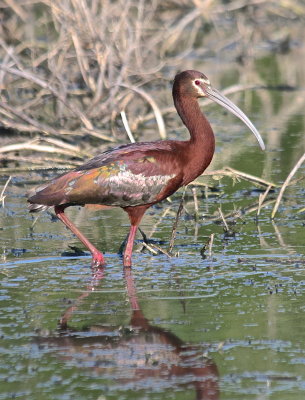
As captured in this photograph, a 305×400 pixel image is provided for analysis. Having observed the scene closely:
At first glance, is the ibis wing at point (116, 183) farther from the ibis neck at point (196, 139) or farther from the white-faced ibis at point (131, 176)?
the ibis neck at point (196, 139)

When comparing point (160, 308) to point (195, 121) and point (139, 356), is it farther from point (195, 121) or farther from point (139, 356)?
point (195, 121)

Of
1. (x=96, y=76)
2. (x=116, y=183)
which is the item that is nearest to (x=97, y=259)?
(x=116, y=183)

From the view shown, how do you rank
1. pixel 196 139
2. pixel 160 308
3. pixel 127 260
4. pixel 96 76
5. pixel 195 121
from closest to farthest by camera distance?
pixel 160 308, pixel 127 260, pixel 196 139, pixel 195 121, pixel 96 76

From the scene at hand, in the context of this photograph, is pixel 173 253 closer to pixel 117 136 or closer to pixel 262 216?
pixel 262 216

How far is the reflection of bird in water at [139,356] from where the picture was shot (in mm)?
5301

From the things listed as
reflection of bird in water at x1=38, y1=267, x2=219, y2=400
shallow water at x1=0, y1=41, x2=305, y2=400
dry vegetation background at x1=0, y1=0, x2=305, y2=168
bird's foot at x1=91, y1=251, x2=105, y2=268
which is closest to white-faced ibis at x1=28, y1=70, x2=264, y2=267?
bird's foot at x1=91, y1=251, x2=105, y2=268

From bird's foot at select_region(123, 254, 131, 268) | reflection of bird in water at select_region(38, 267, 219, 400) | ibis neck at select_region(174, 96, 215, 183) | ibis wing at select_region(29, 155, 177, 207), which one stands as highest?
ibis neck at select_region(174, 96, 215, 183)

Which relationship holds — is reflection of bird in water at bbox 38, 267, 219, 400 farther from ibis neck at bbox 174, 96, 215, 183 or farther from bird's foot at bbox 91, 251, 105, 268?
ibis neck at bbox 174, 96, 215, 183

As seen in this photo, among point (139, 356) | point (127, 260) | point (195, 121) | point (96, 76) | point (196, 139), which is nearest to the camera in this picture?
point (139, 356)

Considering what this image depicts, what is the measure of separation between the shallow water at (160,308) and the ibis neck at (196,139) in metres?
0.68

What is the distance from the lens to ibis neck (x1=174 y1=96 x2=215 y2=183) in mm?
7926

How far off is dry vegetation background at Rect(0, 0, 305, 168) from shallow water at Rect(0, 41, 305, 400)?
2.16 m

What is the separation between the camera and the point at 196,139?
8016 mm

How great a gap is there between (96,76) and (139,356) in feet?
30.9
